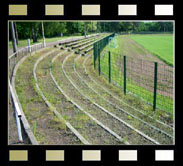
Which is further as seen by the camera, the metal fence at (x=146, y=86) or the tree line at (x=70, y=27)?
the metal fence at (x=146, y=86)

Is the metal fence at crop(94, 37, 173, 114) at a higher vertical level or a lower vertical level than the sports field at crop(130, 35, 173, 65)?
lower

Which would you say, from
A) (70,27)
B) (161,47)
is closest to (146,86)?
(70,27)

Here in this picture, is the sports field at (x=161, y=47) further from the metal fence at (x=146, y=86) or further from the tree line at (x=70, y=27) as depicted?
the metal fence at (x=146, y=86)

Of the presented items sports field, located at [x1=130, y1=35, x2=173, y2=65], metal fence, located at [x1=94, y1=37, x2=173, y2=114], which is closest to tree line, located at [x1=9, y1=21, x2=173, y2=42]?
metal fence, located at [x1=94, y1=37, x2=173, y2=114]

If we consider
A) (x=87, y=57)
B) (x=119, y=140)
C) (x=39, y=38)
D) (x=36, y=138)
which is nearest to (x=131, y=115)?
(x=119, y=140)

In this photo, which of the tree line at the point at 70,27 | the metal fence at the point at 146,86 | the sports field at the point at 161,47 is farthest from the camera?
the sports field at the point at 161,47

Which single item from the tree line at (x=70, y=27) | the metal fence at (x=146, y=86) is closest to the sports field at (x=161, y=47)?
the tree line at (x=70, y=27)

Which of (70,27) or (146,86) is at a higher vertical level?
A: (70,27)

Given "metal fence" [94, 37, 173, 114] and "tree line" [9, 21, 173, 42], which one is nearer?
"tree line" [9, 21, 173, 42]

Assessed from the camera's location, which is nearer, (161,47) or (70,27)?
(70,27)

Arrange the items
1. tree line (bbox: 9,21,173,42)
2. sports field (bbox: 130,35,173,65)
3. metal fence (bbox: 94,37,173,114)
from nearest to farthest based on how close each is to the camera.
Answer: tree line (bbox: 9,21,173,42) → metal fence (bbox: 94,37,173,114) → sports field (bbox: 130,35,173,65)

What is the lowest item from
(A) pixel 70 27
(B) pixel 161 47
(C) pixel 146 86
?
(C) pixel 146 86

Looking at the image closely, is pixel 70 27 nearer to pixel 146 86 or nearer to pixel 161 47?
pixel 146 86

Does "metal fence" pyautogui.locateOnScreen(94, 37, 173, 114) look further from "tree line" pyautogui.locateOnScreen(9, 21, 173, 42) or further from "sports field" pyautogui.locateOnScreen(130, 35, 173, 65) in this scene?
"sports field" pyautogui.locateOnScreen(130, 35, 173, 65)
